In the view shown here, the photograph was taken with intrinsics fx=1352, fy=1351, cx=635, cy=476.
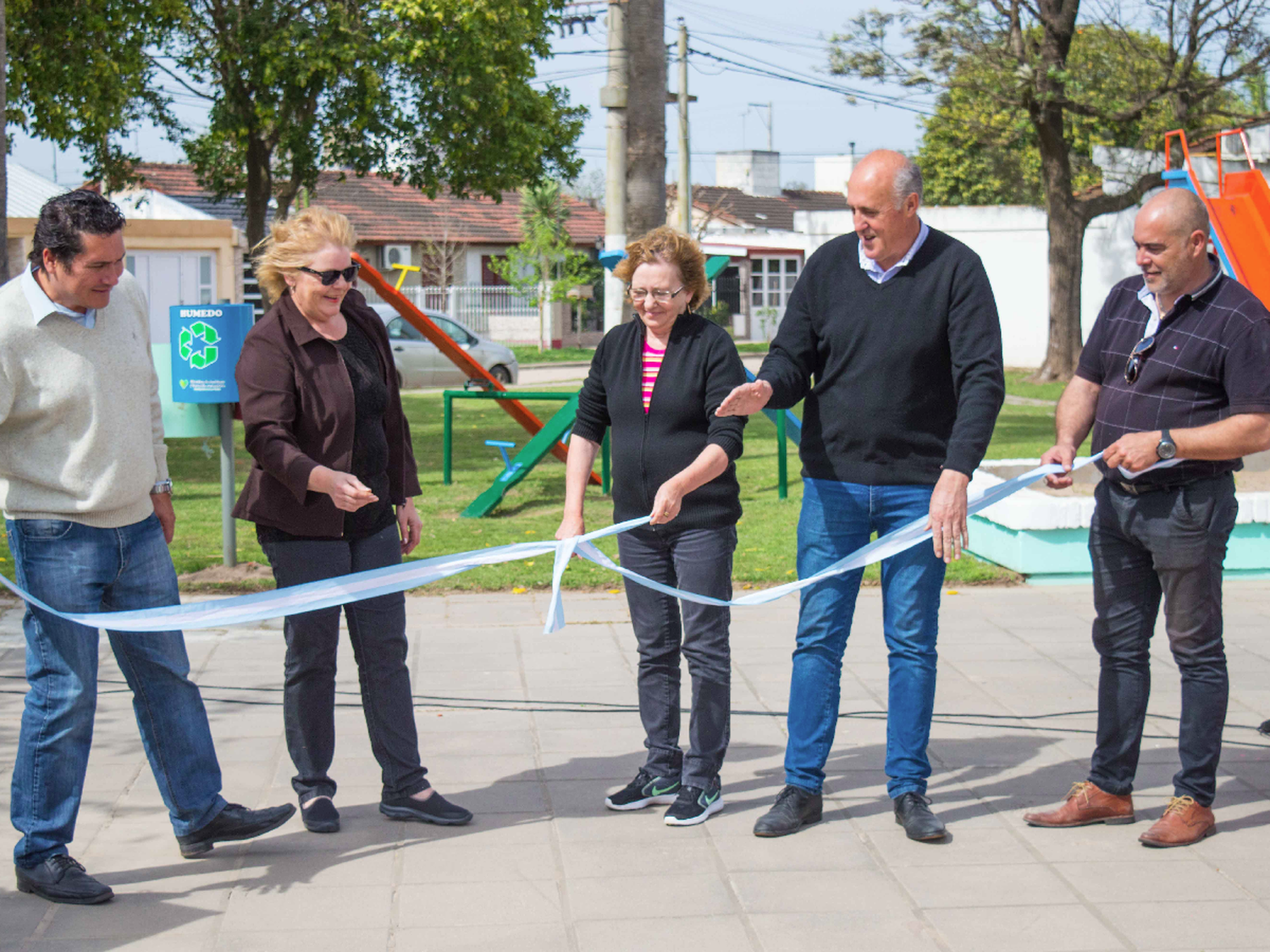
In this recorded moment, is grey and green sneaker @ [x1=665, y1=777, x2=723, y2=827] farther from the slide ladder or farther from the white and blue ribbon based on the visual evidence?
the slide ladder

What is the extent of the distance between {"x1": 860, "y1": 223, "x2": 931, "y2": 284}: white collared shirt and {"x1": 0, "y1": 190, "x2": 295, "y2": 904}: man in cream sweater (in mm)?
2200

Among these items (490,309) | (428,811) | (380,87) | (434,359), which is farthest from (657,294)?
(490,309)

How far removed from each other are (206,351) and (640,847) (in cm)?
516

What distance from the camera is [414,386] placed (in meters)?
25.0

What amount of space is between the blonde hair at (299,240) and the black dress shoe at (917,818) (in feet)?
8.03

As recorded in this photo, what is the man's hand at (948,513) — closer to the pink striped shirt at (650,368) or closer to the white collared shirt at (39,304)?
the pink striped shirt at (650,368)

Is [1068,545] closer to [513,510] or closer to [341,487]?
[513,510]

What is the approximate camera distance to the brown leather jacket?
404 centimetres

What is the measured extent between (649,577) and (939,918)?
1.36 m

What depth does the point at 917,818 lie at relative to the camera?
4.21 metres

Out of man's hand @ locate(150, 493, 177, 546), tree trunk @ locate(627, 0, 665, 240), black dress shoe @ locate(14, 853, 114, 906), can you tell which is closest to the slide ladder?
tree trunk @ locate(627, 0, 665, 240)

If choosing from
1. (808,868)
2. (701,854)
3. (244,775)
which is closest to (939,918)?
(808,868)

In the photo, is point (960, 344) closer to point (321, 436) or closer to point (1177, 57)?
point (321, 436)

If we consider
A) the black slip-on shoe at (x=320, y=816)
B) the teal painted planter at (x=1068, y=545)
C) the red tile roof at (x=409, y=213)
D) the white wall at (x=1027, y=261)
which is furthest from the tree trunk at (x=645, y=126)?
the red tile roof at (x=409, y=213)
